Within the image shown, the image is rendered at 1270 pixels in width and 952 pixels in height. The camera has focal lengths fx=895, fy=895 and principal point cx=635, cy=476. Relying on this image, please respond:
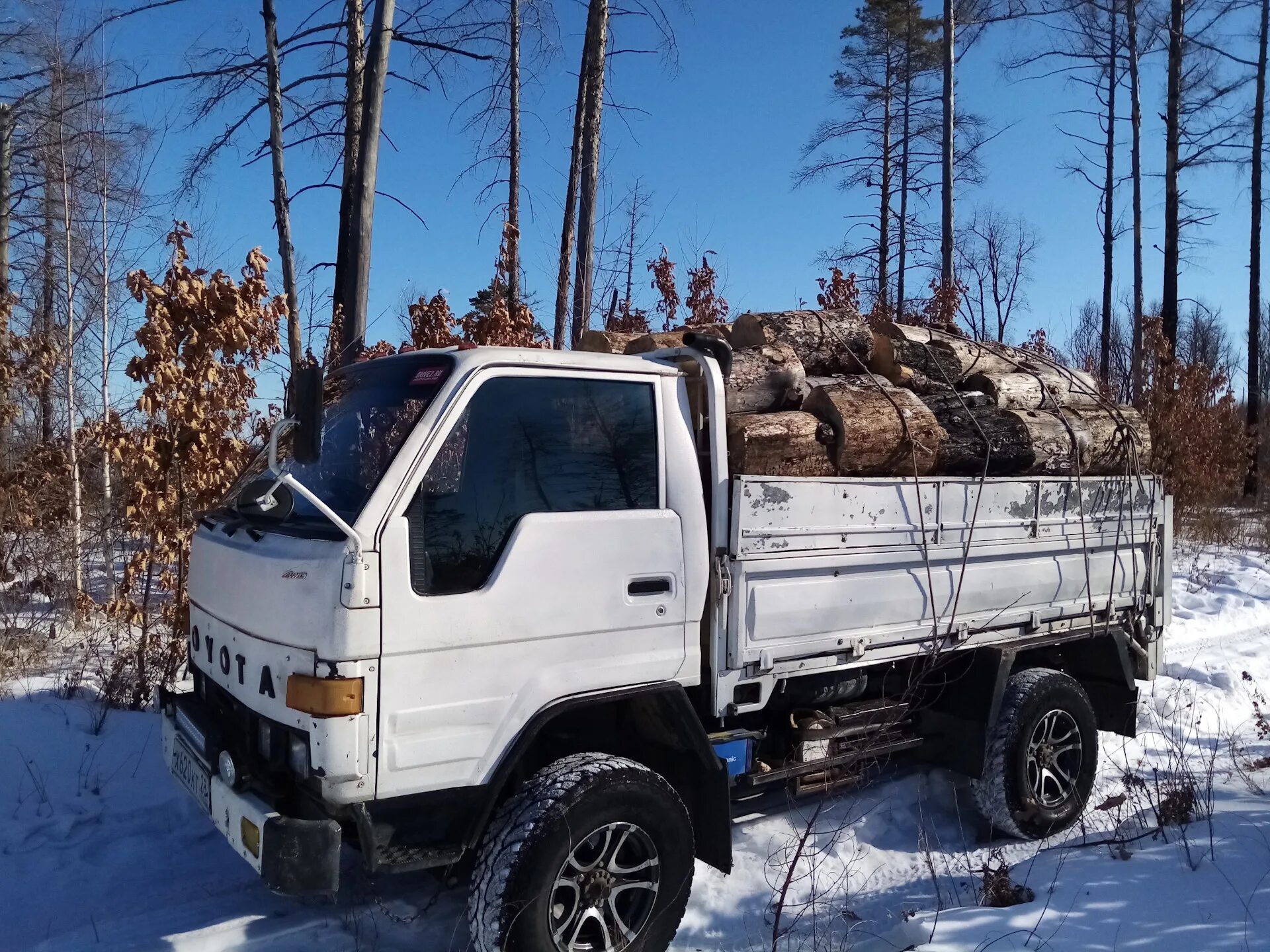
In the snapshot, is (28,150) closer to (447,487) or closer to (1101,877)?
(447,487)

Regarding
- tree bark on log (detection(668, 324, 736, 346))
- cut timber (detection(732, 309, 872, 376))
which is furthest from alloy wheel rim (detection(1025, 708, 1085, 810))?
tree bark on log (detection(668, 324, 736, 346))

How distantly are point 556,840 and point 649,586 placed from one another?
983 millimetres

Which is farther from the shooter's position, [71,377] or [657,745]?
[71,377]

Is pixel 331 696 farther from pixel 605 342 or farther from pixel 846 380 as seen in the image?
pixel 846 380

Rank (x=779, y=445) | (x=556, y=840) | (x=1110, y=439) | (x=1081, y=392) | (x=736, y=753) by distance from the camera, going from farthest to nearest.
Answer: (x=1081, y=392)
(x=1110, y=439)
(x=779, y=445)
(x=736, y=753)
(x=556, y=840)

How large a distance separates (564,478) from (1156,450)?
48.7 ft

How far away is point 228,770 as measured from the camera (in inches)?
125

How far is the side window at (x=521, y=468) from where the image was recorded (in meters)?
3.12

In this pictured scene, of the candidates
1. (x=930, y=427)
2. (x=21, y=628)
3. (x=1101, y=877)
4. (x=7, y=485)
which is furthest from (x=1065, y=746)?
(x=7, y=485)

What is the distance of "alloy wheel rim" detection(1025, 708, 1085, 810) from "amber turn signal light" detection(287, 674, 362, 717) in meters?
3.65

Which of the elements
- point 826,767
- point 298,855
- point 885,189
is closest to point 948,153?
point 885,189

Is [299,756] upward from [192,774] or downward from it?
upward

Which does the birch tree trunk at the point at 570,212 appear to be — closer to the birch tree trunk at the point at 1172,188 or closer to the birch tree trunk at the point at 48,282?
the birch tree trunk at the point at 48,282

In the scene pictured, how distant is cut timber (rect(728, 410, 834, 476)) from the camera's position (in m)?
3.99
